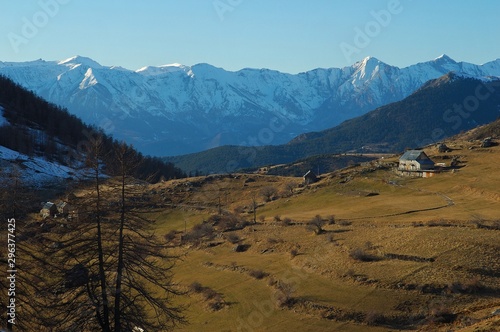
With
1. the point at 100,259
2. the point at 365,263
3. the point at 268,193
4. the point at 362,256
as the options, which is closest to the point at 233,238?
the point at 362,256

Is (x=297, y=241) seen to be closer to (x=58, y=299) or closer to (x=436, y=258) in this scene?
(x=436, y=258)

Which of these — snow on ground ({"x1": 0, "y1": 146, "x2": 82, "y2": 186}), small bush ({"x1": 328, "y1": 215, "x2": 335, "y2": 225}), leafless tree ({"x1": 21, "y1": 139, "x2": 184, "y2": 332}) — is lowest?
small bush ({"x1": 328, "y1": 215, "x2": 335, "y2": 225})

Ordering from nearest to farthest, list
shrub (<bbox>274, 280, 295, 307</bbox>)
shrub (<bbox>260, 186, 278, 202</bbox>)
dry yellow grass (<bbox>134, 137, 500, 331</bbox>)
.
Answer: dry yellow grass (<bbox>134, 137, 500, 331</bbox>)
shrub (<bbox>274, 280, 295, 307</bbox>)
shrub (<bbox>260, 186, 278, 202</bbox>)

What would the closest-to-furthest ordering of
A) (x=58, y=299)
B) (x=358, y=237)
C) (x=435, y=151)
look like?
(x=58, y=299) < (x=358, y=237) < (x=435, y=151)

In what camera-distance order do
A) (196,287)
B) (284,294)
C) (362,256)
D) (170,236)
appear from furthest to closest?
(170,236) < (196,287) < (362,256) < (284,294)

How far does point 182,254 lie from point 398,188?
181ft

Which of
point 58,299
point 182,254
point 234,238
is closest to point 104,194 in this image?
point 58,299

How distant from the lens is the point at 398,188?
111188 mm

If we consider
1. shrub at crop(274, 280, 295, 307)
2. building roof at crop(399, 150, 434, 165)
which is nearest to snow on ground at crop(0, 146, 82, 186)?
building roof at crop(399, 150, 434, 165)

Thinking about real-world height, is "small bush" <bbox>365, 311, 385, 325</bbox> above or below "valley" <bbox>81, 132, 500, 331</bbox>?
below

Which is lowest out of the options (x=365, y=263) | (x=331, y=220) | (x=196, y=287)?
(x=196, y=287)

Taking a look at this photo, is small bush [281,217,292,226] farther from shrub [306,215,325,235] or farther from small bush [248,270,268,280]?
small bush [248,270,268,280]

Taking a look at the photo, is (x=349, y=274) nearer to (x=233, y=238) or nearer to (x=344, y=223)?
(x=344, y=223)

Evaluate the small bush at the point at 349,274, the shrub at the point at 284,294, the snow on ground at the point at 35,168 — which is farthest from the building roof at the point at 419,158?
the snow on ground at the point at 35,168
